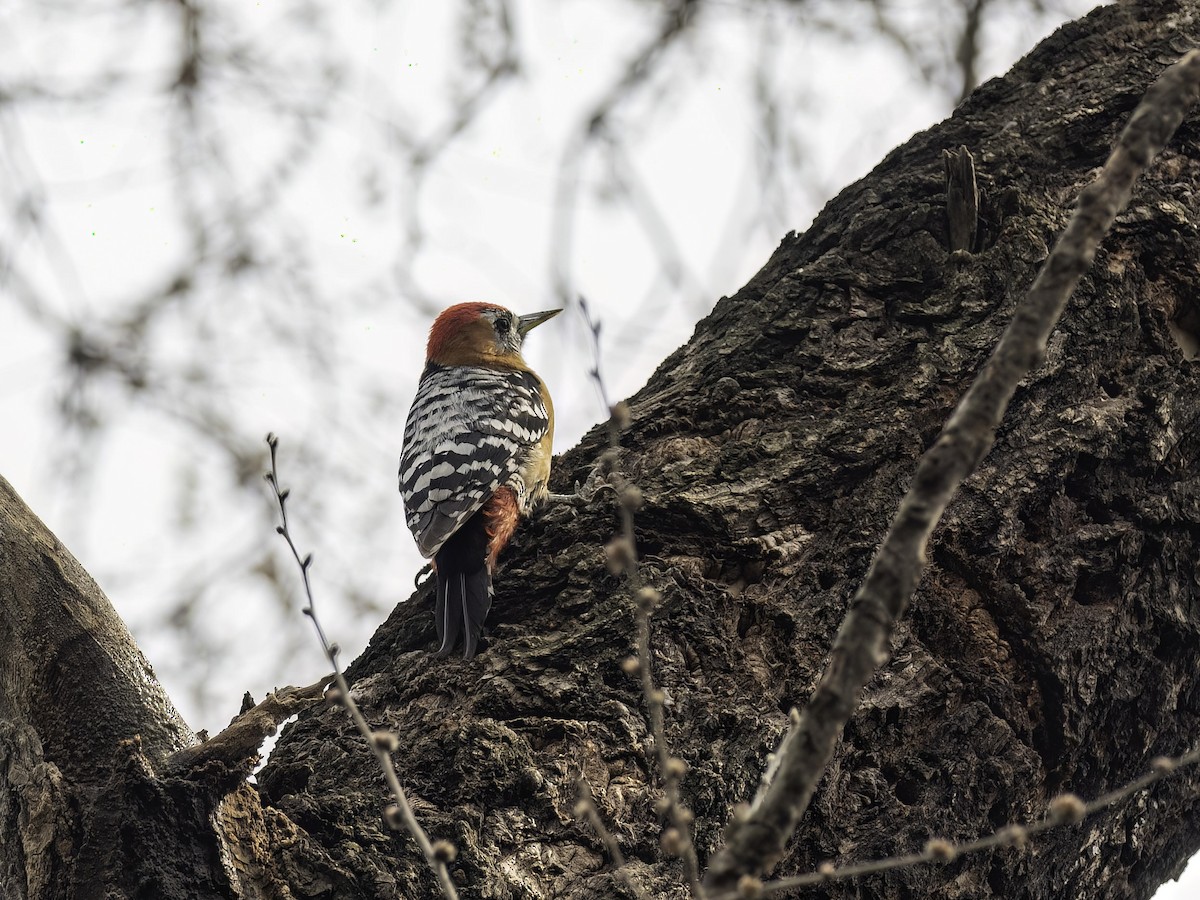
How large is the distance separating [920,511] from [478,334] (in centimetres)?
472

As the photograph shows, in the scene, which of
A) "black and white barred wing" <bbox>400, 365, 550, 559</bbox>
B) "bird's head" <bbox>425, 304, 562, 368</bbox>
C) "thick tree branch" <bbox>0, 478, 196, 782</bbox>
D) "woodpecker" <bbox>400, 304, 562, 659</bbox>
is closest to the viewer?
"thick tree branch" <bbox>0, 478, 196, 782</bbox>

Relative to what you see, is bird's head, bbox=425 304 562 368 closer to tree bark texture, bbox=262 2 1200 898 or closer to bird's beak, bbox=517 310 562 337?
bird's beak, bbox=517 310 562 337

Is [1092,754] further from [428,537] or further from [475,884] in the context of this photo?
[428,537]

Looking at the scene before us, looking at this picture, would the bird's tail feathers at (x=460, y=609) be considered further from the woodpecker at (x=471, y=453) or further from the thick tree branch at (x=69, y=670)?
the thick tree branch at (x=69, y=670)

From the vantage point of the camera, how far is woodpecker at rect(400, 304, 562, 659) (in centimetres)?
322

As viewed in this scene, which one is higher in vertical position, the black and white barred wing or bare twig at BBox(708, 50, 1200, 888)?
the black and white barred wing

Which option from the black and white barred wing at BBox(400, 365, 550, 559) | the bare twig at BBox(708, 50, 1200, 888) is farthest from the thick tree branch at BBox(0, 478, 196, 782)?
the black and white barred wing at BBox(400, 365, 550, 559)

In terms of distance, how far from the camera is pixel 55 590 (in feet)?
7.32

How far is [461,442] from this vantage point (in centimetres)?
458

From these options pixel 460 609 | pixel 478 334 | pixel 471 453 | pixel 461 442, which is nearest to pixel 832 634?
pixel 460 609

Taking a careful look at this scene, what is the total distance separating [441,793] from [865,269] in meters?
1.92

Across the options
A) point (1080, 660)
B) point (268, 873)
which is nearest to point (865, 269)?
point (1080, 660)

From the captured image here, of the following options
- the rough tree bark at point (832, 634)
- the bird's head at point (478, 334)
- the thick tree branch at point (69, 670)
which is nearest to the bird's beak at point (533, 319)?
the bird's head at point (478, 334)

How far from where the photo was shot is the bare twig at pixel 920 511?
138 cm
